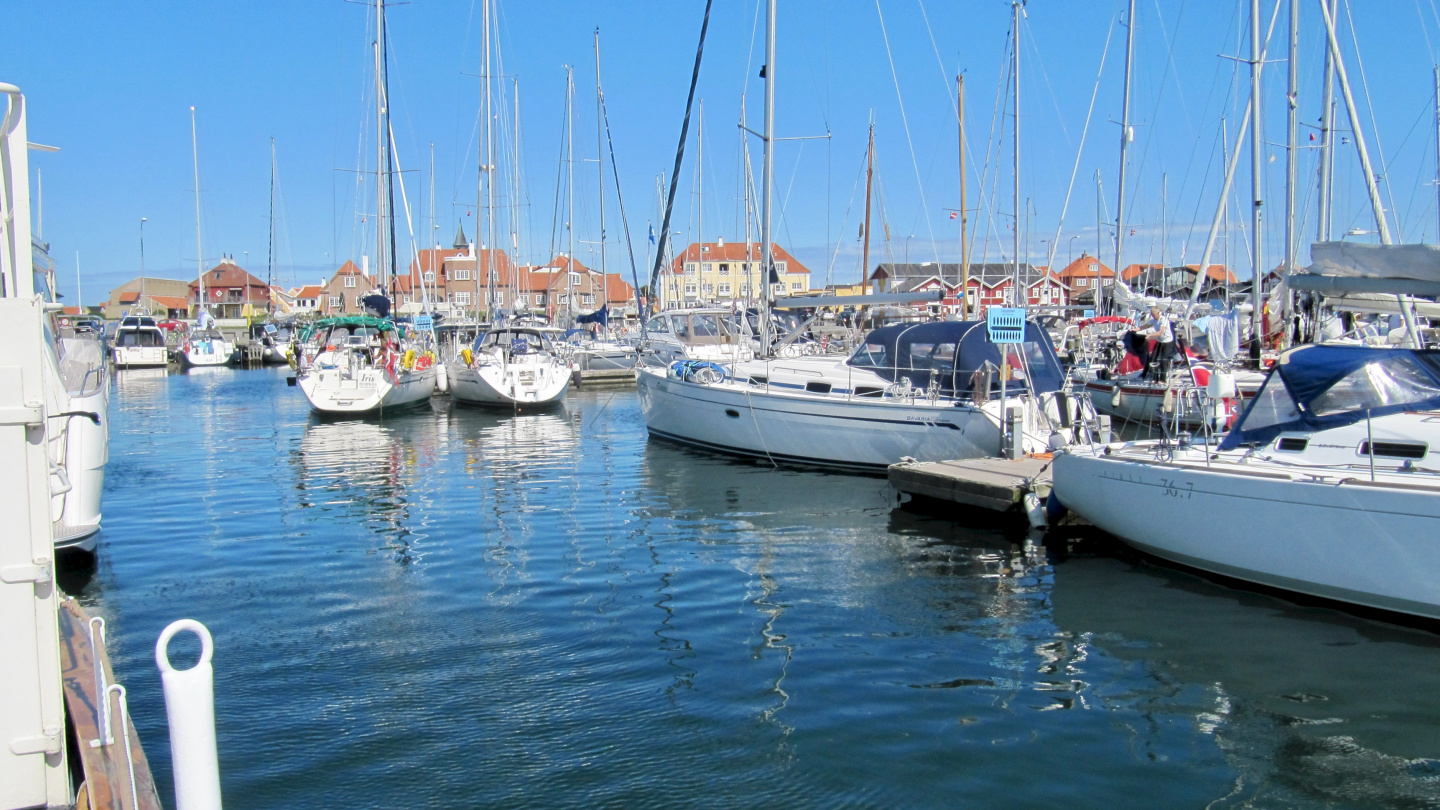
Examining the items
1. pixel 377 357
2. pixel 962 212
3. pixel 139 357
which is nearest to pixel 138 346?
pixel 139 357

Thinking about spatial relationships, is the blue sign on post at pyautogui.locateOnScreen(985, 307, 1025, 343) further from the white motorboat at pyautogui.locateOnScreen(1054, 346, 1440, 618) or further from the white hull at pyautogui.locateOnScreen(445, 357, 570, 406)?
the white hull at pyautogui.locateOnScreen(445, 357, 570, 406)

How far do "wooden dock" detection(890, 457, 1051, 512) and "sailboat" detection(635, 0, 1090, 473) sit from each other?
3.23ft

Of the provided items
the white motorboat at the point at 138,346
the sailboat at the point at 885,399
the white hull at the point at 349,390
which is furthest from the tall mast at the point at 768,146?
the white motorboat at the point at 138,346

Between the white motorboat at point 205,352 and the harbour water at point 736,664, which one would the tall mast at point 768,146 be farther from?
the white motorboat at point 205,352

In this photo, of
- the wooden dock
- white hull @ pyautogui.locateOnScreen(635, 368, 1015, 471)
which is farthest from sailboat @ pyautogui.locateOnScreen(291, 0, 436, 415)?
the wooden dock

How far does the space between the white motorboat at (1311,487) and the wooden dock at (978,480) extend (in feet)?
3.92

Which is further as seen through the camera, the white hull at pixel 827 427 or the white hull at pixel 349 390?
the white hull at pixel 349 390

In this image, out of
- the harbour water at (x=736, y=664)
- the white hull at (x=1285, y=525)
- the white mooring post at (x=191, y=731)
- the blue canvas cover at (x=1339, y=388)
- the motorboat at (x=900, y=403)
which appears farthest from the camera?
the motorboat at (x=900, y=403)

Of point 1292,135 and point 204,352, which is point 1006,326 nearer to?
point 1292,135

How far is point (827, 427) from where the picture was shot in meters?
17.0

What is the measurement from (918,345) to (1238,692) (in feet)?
34.5

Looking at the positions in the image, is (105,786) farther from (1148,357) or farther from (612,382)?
(612,382)

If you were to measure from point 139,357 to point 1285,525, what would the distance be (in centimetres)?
5835

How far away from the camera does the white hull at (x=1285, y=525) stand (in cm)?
838
